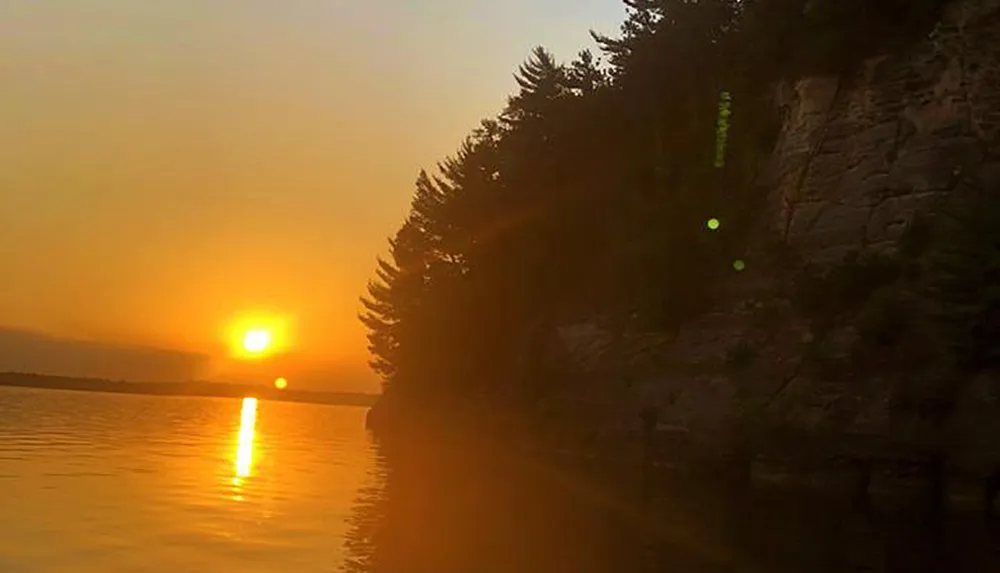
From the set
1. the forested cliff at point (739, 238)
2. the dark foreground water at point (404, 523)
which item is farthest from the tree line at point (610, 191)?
the dark foreground water at point (404, 523)

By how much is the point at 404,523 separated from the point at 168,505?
18.9 feet

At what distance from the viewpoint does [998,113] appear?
36.5 m

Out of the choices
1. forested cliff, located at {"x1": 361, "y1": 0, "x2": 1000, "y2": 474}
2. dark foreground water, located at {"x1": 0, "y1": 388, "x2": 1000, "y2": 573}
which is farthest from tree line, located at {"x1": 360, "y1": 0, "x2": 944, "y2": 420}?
dark foreground water, located at {"x1": 0, "y1": 388, "x2": 1000, "y2": 573}

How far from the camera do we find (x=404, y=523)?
71.3ft

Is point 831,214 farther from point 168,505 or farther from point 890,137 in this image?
point 168,505

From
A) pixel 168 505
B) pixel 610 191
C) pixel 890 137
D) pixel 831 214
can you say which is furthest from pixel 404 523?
pixel 610 191

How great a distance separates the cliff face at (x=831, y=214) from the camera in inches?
1427

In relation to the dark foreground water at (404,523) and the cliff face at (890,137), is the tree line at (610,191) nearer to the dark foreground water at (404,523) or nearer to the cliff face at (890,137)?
the cliff face at (890,137)

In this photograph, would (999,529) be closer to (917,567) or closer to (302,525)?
(917,567)

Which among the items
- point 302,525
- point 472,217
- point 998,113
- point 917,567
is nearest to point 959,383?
point 998,113

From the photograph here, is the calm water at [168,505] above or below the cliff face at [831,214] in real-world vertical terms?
below

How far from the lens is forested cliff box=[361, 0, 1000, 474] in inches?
1355

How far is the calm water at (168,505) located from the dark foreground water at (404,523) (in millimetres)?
58

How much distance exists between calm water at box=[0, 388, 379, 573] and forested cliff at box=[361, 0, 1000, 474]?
50.3ft
